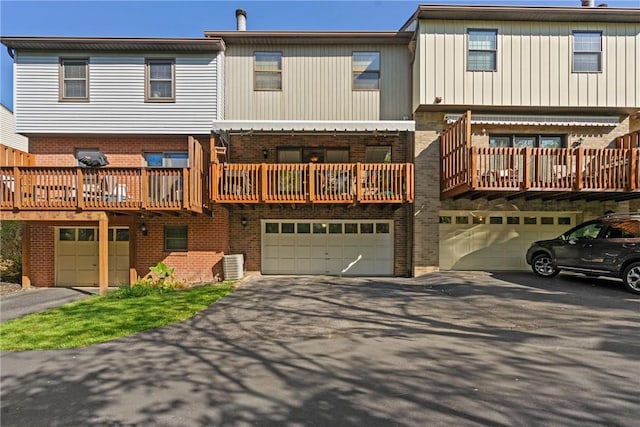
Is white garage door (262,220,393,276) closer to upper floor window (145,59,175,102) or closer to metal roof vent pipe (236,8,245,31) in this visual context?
upper floor window (145,59,175,102)

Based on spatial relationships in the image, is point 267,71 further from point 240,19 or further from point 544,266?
point 544,266

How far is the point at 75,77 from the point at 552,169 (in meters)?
16.2

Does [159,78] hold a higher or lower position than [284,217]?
higher

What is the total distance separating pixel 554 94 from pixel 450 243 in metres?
6.10

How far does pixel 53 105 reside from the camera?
38.5 ft

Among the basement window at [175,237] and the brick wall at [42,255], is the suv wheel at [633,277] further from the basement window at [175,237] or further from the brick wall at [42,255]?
the brick wall at [42,255]

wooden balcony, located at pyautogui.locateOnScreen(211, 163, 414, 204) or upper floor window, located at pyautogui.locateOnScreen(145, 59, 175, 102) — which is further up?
upper floor window, located at pyautogui.locateOnScreen(145, 59, 175, 102)

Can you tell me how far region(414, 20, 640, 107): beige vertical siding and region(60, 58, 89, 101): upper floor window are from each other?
38.8ft

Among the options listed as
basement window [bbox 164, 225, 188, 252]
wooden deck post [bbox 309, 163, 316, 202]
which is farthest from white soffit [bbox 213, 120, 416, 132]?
basement window [bbox 164, 225, 188, 252]

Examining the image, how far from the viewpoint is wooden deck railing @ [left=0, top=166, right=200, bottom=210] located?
9.95m

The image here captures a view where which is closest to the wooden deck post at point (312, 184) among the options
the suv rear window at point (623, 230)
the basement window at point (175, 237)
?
the basement window at point (175, 237)

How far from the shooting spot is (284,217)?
1231 centimetres

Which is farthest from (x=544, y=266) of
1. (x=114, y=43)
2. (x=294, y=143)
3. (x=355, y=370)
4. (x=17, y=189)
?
(x=17, y=189)

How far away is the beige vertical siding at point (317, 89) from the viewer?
12258 mm
